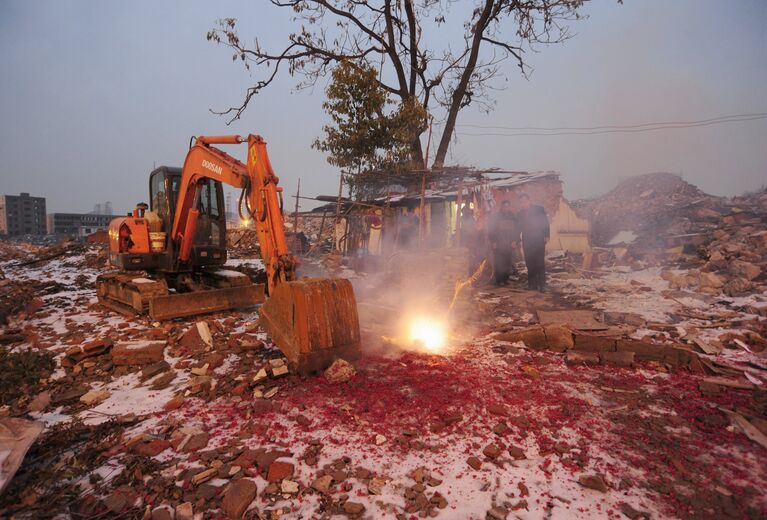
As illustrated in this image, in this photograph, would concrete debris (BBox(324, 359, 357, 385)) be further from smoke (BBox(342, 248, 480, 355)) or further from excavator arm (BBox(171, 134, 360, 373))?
smoke (BBox(342, 248, 480, 355))

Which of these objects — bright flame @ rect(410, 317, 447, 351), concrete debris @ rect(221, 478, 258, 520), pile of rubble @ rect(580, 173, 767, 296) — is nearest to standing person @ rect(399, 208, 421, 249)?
pile of rubble @ rect(580, 173, 767, 296)

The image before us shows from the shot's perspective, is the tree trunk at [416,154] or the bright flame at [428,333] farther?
the tree trunk at [416,154]

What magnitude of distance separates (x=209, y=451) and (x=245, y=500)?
741 mm

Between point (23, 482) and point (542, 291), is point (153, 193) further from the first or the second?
point (542, 291)

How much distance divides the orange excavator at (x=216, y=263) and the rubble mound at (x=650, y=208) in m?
15.6

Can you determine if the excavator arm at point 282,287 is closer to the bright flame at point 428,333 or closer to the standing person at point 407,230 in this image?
the bright flame at point 428,333

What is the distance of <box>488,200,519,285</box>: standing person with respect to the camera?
9172mm

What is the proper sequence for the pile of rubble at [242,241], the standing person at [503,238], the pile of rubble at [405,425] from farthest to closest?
the pile of rubble at [242,241] < the standing person at [503,238] < the pile of rubble at [405,425]

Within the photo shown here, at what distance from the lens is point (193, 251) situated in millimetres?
7027

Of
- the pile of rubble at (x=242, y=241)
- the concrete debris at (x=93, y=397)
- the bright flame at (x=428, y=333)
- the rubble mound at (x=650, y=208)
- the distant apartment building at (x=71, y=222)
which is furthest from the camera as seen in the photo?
the distant apartment building at (x=71, y=222)

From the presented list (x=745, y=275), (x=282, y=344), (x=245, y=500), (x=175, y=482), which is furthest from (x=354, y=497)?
(x=745, y=275)

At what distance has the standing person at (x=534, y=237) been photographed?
27.9 feet

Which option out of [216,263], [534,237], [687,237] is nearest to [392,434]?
[216,263]

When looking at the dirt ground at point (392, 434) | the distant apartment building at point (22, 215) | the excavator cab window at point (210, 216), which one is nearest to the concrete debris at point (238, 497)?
the dirt ground at point (392, 434)
